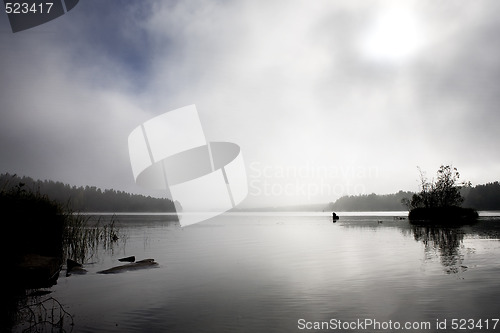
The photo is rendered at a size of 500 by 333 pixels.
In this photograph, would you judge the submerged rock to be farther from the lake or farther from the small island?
the small island

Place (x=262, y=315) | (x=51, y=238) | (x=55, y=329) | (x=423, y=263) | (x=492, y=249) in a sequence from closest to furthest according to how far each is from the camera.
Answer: (x=55, y=329) < (x=262, y=315) < (x=51, y=238) < (x=423, y=263) < (x=492, y=249)

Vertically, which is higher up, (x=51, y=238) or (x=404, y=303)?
(x=51, y=238)

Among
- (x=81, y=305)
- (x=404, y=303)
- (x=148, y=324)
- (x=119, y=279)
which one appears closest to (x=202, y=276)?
(x=119, y=279)

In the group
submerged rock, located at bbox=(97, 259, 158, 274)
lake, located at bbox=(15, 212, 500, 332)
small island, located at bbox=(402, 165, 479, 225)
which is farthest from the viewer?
small island, located at bbox=(402, 165, 479, 225)

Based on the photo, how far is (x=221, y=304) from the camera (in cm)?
1584

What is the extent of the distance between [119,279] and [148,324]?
10.4m

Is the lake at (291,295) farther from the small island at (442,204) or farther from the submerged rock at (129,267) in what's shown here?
the small island at (442,204)

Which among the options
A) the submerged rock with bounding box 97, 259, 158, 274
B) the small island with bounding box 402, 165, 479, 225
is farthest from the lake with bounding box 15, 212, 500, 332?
the small island with bounding box 402, 165, 479, 225

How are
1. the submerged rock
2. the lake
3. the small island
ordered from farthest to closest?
the small island → the submerged rock → the lake

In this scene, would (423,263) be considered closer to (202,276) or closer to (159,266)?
(202,276)

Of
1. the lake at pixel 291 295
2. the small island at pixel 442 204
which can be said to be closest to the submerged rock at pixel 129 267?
the lake at pixel 291 295

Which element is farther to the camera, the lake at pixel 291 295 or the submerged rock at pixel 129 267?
the submerged rock at pixel 129 267

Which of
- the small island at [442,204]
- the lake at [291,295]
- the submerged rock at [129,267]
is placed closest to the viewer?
the lake at [291,295]

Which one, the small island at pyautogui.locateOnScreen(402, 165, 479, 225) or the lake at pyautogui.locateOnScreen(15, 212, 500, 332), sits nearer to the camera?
the lake at pyautogui.locateOnScreen(15, 212, 500, 332)
